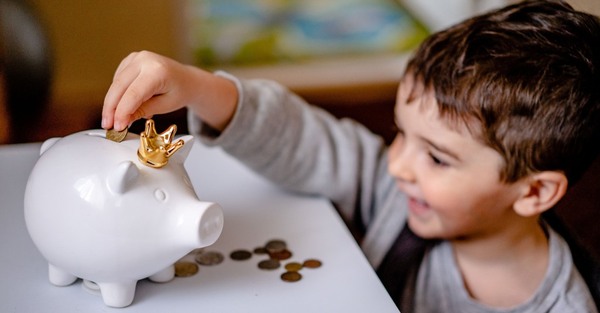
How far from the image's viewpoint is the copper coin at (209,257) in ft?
2.24

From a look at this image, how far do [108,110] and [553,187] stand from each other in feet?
1.55

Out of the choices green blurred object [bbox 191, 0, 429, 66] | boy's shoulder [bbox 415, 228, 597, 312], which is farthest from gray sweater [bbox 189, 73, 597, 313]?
green blurred object [bbox 191, 0, 429, 66]

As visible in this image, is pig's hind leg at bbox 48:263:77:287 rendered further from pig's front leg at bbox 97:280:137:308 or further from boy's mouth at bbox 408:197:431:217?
boy's mouth at bbox 408:197:431:217

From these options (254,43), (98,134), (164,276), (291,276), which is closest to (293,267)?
(291,276)

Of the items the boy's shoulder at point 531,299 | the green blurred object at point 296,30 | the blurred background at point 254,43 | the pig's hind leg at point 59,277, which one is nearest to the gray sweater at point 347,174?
the boy's shoulder at point 531,299

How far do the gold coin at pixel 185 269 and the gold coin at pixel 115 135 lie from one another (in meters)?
0.15

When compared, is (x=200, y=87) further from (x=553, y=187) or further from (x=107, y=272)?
(x=553, y=187)

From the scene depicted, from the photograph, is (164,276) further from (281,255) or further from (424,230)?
(424,230)

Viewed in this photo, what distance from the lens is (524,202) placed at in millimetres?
780

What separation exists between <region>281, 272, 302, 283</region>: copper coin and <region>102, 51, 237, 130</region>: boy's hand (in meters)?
0.19

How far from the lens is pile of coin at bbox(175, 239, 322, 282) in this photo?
668 mm

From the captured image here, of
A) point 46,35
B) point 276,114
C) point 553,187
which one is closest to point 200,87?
point 276,114

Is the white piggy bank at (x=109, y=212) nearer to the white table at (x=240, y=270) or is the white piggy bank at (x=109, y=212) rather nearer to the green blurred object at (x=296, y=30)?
the white table at (x=240, y=270)

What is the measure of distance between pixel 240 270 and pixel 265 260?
30mm
